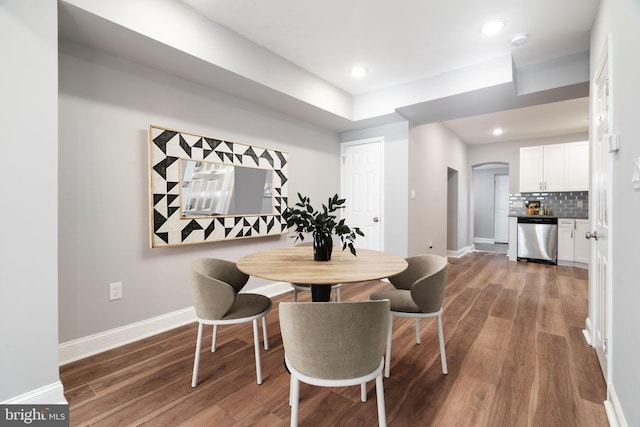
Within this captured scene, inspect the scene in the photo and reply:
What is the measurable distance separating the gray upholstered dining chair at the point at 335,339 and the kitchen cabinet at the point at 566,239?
603cm

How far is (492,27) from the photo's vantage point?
2.48 meters

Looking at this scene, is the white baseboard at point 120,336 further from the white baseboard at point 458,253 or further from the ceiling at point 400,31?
the white baseboard at point 458,253

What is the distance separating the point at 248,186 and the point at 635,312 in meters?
3.01

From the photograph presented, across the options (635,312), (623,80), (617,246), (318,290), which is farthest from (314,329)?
(623,80)

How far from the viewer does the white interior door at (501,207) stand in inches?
336

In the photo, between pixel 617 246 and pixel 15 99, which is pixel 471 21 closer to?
pixel 617 246

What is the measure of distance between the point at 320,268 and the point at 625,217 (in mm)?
1465

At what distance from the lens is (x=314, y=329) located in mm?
1133

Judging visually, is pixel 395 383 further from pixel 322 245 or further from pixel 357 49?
pixel 357 49

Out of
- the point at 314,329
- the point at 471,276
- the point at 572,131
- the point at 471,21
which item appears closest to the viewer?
the point at 314,329

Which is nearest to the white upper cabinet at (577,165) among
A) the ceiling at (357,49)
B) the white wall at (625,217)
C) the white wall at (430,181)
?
the white wall at (430,181)

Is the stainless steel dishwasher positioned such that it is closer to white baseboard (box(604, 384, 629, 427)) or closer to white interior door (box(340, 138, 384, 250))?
white interior door (box(340, 138, 384, 250))

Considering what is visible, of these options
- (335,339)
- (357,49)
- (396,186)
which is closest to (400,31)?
(357,49)

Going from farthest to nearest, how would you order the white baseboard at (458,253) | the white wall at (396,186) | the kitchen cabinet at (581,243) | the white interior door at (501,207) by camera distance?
the white interior door at (501,207) < the white baseboard at (458,253) < the kitchen cabinet at (581,243) < the white wall at (396,186)
